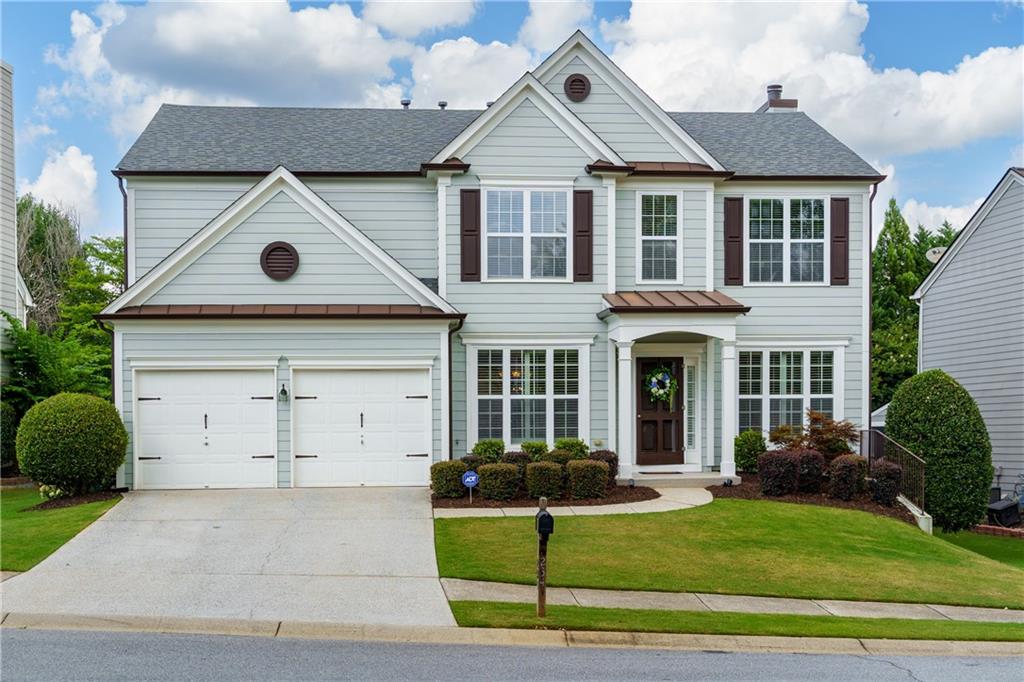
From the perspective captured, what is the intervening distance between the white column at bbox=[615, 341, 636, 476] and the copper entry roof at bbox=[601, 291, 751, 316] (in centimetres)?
73

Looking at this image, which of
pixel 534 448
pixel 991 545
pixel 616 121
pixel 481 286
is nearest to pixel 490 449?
pixel 534 448

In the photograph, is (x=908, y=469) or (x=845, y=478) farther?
(x=908, y=469)

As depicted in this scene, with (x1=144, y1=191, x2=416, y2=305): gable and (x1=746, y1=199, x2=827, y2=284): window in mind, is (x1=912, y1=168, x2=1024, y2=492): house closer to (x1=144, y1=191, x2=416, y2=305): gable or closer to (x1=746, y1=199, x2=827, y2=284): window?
(x1=746, y1=199, x2=827, y2=284): window

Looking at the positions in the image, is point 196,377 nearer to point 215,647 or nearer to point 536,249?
point 536,249

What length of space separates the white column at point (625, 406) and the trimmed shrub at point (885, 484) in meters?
4.44

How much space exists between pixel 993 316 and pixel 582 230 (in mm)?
10511

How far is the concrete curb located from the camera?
8992mm

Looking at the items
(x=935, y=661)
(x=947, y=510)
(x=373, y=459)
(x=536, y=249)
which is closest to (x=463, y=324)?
(x=536, y=249)

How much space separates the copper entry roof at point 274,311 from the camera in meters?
16.7

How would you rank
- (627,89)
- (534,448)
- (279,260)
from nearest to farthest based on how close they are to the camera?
(279,260)
(534,448)
(627,89)

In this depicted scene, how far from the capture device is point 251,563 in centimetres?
1171

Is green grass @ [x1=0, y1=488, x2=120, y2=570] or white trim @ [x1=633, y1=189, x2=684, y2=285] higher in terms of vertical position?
white trim @ [x1=633, y1=189, x2=684, y2=285]

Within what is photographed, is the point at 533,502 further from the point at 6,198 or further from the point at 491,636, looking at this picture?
the point at 6,198

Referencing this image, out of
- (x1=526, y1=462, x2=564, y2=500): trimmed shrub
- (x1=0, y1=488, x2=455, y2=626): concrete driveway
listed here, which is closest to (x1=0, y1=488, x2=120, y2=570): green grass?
(x1=0, y1=488, x2=455, y2=626): concrete driveway
